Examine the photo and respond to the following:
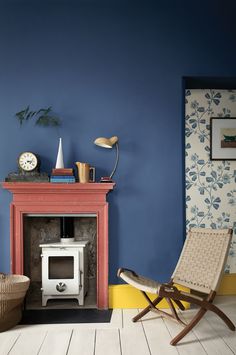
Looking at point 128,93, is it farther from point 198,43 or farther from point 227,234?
point 227,234

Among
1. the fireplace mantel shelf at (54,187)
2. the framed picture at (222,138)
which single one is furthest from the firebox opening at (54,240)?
the framed picture at (222,138)

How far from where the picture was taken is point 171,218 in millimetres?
3914

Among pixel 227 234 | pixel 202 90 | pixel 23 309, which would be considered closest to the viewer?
pixel 227 234

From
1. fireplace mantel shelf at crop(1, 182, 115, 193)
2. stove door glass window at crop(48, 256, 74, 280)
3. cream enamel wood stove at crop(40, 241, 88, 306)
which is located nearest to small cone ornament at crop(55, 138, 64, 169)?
fireplace mantel shelf at crop(1, 182, 115, 193)

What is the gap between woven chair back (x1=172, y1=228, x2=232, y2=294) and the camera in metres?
3.29

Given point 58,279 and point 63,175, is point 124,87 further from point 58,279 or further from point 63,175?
point 58,279

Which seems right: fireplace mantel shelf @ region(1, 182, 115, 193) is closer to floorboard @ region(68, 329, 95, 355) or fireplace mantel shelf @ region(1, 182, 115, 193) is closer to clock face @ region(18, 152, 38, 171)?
clock face @ region(18, 152, 38, 171)

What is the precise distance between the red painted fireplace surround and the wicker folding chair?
45 cm

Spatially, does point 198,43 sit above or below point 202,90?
above

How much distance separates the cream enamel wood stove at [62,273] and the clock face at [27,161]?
0.73m

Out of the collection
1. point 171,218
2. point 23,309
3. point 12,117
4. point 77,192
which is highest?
point 12,117

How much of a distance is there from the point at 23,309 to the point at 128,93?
223 centimetres

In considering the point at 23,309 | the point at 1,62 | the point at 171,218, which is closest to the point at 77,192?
the point at 171,218

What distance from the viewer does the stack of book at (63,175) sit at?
3742 mm
